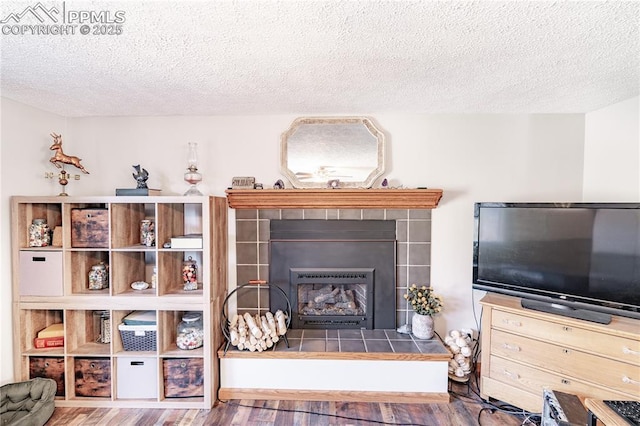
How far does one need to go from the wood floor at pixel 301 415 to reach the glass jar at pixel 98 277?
820 millimetres

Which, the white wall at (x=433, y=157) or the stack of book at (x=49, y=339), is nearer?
the stack of book at (x=49, y=339)

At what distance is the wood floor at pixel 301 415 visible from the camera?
1886mm

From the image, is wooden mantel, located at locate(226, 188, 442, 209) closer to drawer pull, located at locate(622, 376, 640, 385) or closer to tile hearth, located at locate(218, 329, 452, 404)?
tile hearth, located at locate(218, 329, 452, 404)

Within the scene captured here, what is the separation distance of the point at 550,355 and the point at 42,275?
131 inches

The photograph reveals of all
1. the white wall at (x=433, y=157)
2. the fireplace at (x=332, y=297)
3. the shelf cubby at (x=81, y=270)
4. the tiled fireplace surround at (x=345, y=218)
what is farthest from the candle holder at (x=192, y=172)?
the fireplace at (x=332, y=297)

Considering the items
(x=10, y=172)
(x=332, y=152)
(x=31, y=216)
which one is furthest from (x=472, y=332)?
(x=10, y=172)

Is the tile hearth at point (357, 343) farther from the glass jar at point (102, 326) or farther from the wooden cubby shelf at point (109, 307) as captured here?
the glass jar at point (102, 326)

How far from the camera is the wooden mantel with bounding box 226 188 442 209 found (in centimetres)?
222

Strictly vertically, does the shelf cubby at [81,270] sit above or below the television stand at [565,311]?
above

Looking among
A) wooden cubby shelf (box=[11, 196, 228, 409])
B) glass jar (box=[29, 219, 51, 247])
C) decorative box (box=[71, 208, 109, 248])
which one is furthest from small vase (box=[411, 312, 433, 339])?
glass jar (box=[29, 219, 51, 247])

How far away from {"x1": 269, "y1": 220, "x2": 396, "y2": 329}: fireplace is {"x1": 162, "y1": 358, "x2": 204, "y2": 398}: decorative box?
698 millimetres

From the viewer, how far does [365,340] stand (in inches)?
88.4

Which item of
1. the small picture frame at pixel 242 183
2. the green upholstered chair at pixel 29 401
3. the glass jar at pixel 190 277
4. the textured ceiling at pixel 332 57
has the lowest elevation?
the green upholstered chair at pixel 29 401

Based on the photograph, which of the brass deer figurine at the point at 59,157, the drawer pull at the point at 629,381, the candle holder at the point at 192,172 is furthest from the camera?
the candle holder at the point at 192,172
